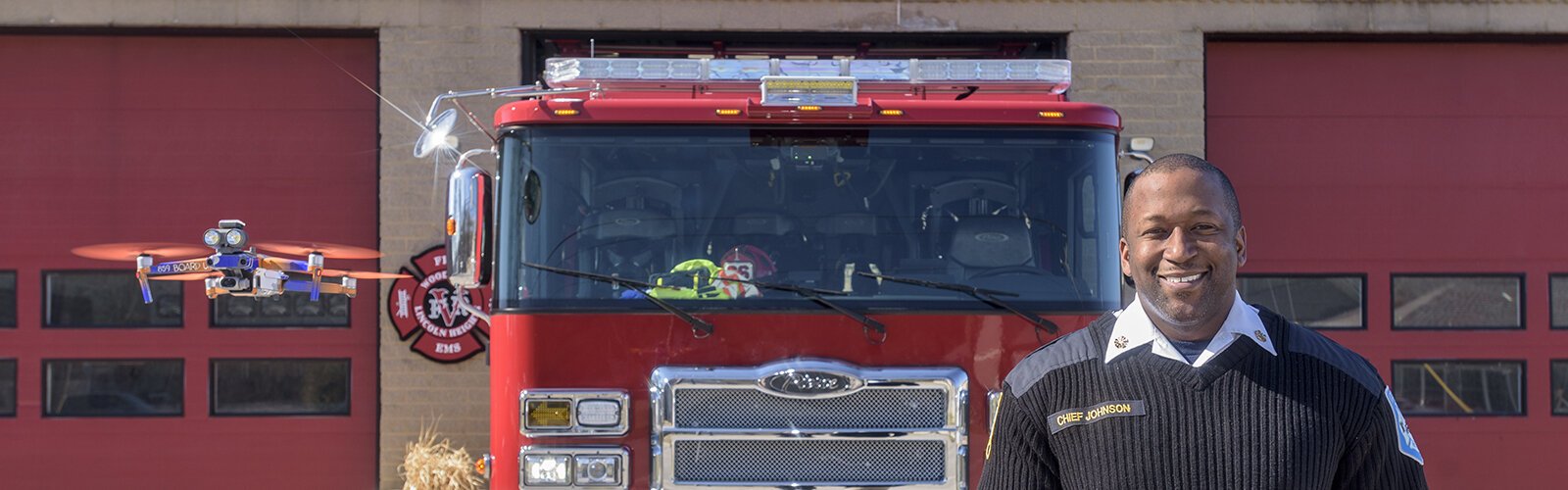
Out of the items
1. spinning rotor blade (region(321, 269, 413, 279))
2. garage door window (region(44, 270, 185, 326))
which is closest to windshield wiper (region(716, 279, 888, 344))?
spinning rotor blade (region(321, 269, 413, 279))

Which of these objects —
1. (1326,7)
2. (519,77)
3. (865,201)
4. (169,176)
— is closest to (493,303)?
(865,201)

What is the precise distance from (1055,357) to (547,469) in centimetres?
275

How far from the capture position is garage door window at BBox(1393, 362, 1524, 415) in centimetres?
952

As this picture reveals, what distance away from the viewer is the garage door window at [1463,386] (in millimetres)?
9516

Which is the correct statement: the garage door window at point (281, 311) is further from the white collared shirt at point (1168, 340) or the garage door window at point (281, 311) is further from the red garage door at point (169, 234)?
the white collared shirt at point (1168, 340)

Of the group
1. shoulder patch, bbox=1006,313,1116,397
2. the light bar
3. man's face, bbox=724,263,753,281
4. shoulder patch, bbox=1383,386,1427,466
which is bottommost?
shoulder patch, bbox=1383,386,1427,466

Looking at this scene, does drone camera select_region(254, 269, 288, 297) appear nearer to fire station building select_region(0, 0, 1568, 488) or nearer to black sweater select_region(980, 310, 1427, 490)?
fire station building select_region(0, 0, 1568, 488)

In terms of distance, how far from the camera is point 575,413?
5.07 meters

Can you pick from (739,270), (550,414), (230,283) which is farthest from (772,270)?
(230,283)

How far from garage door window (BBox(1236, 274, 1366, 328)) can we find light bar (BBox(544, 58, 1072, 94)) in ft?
13.8

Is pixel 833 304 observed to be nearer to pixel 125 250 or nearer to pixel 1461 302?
pixel 125 250

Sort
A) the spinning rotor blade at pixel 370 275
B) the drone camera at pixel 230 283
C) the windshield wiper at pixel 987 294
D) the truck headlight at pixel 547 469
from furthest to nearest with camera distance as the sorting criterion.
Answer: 1. the spinning rotor blade at pixel 370 275
2. the drone camera at pixel 230 283
3. the windshield wiper at pixel 987 294
4. the truck headlight at pixel 547 469

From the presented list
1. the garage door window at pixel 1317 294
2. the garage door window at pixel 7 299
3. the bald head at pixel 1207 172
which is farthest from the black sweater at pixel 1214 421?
the garage door window at pixel 7 299

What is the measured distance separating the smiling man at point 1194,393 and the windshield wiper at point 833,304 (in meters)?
2.47
